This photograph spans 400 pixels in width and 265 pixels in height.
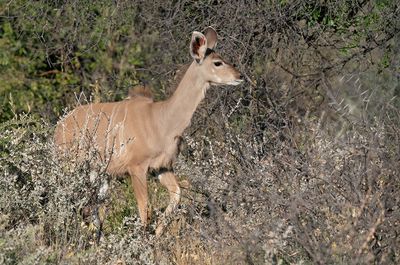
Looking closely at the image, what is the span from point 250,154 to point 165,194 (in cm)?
271

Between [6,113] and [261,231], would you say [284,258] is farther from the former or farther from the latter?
[6,113]

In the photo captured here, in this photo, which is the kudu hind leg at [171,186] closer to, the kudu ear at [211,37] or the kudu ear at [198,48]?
the kudu ear at [198,48]

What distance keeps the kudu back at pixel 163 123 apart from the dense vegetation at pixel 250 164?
32 cm

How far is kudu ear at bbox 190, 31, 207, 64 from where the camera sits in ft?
32.6

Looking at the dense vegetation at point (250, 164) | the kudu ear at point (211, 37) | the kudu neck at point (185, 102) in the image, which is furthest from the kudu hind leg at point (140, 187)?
the kudu ear at point (211, 37)

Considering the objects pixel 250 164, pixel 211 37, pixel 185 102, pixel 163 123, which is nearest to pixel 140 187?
pixel 163 123

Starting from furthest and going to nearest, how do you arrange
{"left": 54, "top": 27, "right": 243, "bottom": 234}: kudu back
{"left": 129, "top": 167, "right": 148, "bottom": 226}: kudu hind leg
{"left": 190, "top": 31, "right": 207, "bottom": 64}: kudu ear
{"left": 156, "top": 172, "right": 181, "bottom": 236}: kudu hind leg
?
{"left": 190, "top": 31, "right": 207, "bottom": 64}: kudu ear < {"left": 54, "top": 27, "right": 243, "bottom": 234}: kudu back < {"left": 129, "top": 167, "right": 148, "bottom": 226}: kudu hind leg < {"left": 156, "top": 172, "right": 181, "bottom": 236}: kudu hind leg

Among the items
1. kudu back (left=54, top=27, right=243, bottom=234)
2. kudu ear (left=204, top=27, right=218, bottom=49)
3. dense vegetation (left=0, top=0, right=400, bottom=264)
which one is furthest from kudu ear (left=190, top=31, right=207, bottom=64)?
dense vegetation (left=0, top=0, right=400, bottom=264)

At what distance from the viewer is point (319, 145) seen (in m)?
7.51

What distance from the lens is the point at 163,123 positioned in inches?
396

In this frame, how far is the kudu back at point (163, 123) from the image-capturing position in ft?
32.2

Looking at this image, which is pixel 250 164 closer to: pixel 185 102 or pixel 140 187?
pixel 140 187

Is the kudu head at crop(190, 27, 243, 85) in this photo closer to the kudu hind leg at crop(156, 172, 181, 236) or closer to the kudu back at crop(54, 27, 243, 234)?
the kudu back at crop(54, 27, 243, 234)

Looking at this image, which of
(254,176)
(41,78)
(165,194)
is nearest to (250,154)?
(254,176)
